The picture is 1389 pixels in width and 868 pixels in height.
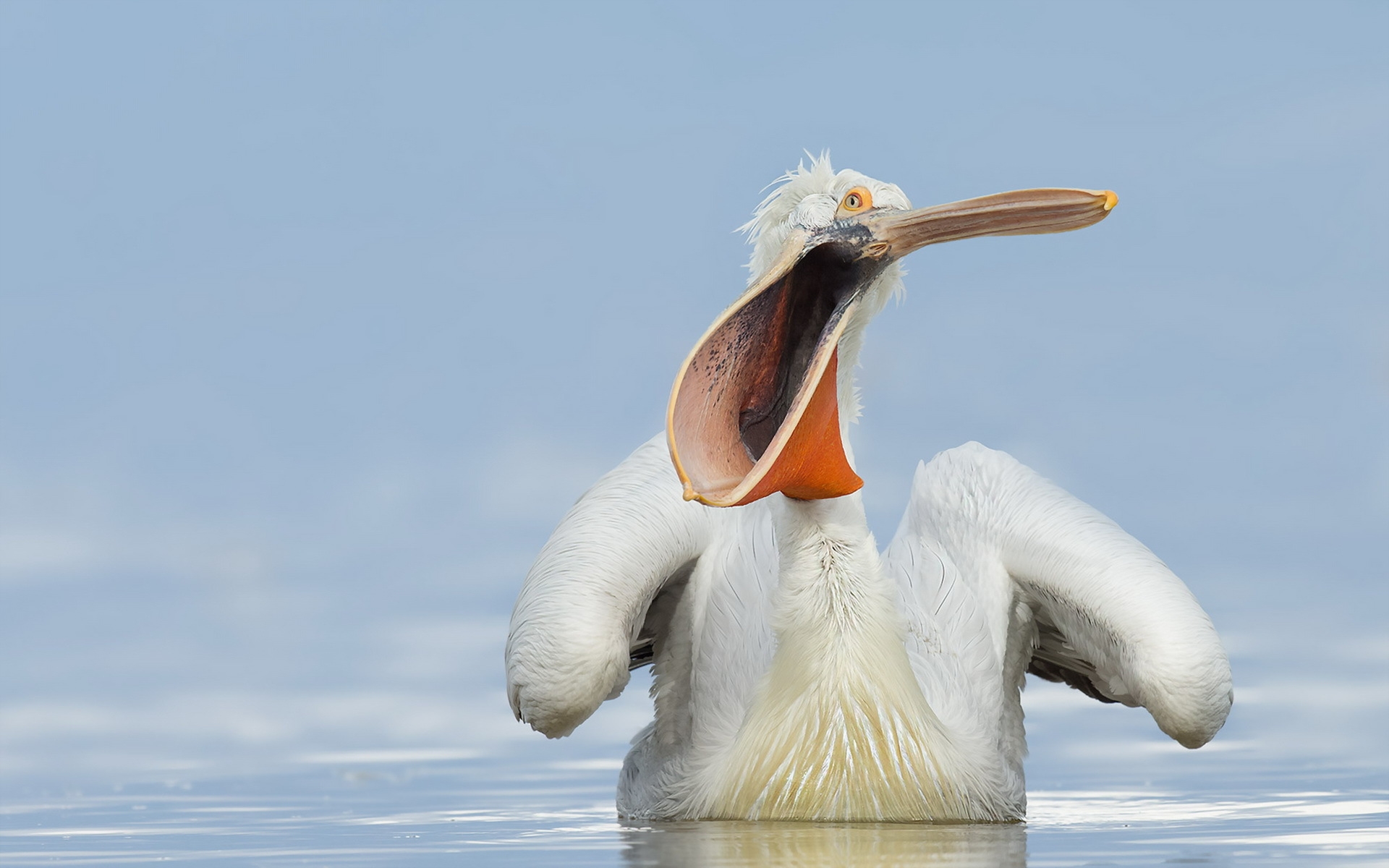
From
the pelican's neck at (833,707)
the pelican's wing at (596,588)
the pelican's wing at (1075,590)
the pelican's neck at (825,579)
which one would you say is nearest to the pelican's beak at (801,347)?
the pelican's neck at (825,579)

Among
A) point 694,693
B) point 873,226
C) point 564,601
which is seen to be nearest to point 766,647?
point 694,693

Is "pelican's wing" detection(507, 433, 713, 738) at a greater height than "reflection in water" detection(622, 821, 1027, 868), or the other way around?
"pelican's wing" detection(507, 433, 713, 738)

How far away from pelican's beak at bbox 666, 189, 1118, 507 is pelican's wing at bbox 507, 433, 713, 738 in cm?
97

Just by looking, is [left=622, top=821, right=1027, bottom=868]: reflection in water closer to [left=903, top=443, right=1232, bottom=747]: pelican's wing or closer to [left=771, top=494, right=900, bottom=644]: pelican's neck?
[left=771, top=494, right=900, bottom=644]: pelican's neck

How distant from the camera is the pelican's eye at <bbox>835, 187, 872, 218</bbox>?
6465 millimetres

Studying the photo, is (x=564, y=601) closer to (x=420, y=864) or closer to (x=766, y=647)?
(x=766, y=647)

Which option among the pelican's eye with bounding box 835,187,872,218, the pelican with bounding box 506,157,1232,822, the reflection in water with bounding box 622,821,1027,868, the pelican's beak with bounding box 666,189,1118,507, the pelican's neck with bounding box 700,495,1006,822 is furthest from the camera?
the pelican's neck with bounding box 700,495,1006,822

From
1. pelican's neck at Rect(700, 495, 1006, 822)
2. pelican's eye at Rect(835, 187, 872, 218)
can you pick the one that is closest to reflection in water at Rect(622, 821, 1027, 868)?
pelican's neck at Rect(700, 495, 1006, 822)

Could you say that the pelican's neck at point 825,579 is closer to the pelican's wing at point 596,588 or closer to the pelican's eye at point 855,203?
the pelican's wing at point 596,588

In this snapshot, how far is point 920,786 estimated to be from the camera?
21.8 ft

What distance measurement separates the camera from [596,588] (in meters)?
7.03

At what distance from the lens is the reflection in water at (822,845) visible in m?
4.93

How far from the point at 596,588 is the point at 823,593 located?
1.01m

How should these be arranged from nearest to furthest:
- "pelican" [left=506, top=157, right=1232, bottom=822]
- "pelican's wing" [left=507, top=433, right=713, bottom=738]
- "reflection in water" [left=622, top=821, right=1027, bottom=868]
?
"reflection in water" [left=622, top=821, right=1027, bottom=868] → "pelican" [left=506, top=157, right=1232, bottom=822] → "pelican's wing" [left=507, top=433, right=713, bottom=738]
